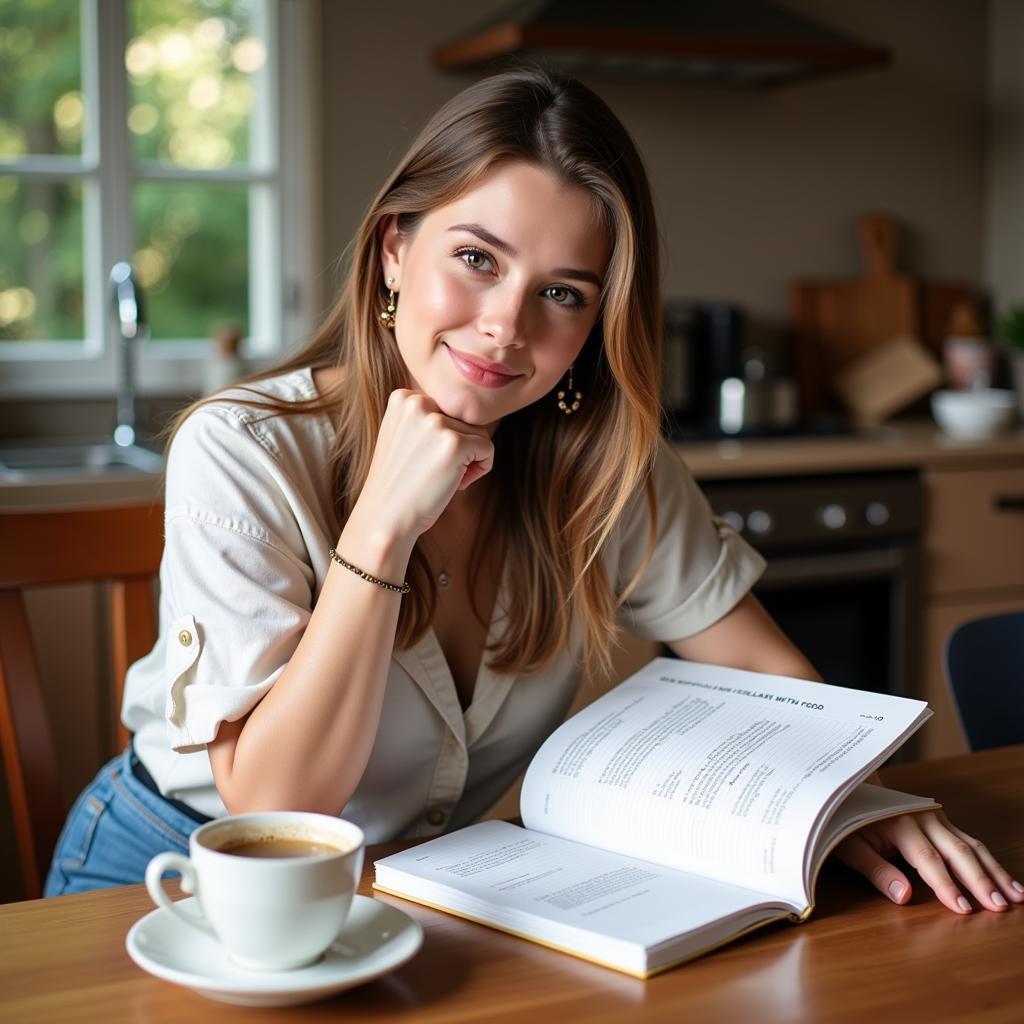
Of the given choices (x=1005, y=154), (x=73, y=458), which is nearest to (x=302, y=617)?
(x=73, y=458)

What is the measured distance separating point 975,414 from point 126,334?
1.93 meters

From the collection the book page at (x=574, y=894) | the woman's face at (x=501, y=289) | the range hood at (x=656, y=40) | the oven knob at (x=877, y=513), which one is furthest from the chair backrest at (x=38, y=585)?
the oven knob at (x=877, y=513)

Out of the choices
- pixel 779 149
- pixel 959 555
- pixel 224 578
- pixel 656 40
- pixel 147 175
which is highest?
pixel 656 40

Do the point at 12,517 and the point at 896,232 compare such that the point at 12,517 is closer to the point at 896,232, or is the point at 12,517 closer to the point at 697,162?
the point at 697,162

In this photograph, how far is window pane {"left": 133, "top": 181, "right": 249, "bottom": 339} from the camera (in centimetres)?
302

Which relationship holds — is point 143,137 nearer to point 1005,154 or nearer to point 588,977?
point 1005,154

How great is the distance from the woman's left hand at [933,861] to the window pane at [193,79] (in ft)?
7.70

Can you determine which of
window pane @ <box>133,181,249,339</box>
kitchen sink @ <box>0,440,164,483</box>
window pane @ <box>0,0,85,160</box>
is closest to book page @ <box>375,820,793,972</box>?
kitchen sink @ <box>0,440,164,483</box>

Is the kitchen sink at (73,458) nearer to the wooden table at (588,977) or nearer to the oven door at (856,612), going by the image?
the oven door at (856,612)

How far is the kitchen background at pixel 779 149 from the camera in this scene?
3.00 metres

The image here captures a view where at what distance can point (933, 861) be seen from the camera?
3.32ft

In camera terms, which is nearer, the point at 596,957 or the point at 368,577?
the point at 596,957

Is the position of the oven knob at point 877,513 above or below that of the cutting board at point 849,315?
below

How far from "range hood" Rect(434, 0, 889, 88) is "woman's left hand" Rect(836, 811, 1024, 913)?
2.06 m
